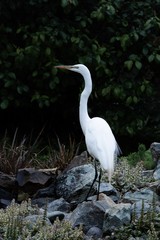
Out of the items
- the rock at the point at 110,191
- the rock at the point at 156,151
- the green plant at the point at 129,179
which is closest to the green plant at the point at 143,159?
the rock at the point at 156,151

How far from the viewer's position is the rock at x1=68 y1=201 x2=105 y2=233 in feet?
20.1

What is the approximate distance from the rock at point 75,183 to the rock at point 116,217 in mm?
1290

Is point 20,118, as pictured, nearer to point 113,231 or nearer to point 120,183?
point 120,183

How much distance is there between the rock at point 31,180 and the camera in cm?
748

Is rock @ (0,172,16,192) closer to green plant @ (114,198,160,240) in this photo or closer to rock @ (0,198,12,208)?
rock @ (0,198,12,208)

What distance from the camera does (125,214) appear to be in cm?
582

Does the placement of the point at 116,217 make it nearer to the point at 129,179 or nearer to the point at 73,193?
the point at 73,193

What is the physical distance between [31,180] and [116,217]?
191 cm

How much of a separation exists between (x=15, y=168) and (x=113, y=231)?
2.68 meters

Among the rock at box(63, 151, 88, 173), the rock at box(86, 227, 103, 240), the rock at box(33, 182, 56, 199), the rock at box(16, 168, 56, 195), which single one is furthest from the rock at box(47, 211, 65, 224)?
the rock at box(63, 151, 88, 173)

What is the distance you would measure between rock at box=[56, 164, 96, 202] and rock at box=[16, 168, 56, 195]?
23cm

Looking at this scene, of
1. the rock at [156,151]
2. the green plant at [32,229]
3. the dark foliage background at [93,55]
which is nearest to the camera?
the green plant at [32,229]

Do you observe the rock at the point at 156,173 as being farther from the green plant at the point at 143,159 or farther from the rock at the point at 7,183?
the rock at the point at 7,183

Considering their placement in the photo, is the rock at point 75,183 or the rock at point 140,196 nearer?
the rock at point 140,196
